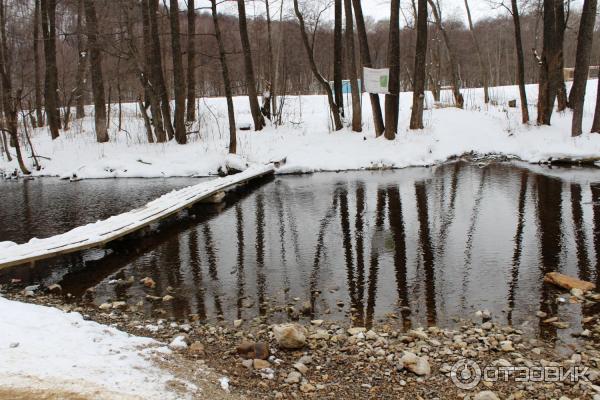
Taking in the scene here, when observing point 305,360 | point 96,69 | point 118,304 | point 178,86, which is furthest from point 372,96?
point 305,360

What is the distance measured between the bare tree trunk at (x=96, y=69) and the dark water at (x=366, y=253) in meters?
6.57

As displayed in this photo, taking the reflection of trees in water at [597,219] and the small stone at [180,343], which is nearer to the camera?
the small stone at [180,343]

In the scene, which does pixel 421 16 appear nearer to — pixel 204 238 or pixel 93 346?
pixel 204 238

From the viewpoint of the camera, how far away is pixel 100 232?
8078 millimetres

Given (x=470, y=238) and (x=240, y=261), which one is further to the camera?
(x=470, y=238)

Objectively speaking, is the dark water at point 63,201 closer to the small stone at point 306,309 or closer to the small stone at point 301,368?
the small stone at point 306,309

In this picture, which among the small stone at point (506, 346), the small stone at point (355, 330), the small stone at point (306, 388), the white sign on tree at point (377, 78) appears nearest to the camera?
the small stone at point (306, 388)

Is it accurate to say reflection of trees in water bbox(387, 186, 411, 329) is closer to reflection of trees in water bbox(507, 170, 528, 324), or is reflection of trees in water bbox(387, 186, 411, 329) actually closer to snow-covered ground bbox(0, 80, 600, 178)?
reflection of trees in water bbox(507, 170, 528, 324)

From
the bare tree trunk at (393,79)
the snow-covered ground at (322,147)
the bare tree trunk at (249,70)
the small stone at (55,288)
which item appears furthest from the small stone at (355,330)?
the bare tree trunk at (249,70)

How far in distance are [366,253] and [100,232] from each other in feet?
13.0

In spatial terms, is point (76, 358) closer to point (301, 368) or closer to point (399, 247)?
point (301, 368)

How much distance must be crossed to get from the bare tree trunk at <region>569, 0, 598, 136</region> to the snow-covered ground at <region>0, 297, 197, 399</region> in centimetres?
1451

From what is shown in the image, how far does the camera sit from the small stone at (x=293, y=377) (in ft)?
13.7

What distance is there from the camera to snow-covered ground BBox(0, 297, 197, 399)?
3778mm
